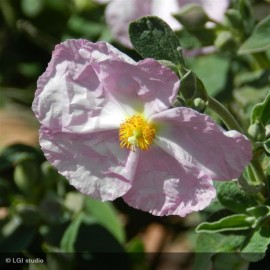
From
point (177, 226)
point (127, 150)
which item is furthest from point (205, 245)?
point (177, 226)

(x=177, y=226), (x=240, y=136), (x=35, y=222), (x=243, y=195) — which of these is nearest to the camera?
(x=240, y=136)

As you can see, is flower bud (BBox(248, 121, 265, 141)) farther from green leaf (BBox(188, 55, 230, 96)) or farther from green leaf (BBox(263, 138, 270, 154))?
green leaf (BBox(188, 55, 230, 96))

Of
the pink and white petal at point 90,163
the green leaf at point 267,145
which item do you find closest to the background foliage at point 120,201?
the green leaf at point 267,145

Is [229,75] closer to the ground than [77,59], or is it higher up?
closer to the ground

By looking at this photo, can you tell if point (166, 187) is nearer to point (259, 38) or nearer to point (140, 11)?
point (259, 38)

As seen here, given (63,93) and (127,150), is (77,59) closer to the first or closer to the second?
(63,93)

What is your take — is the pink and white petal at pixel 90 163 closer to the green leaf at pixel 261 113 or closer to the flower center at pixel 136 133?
the flower center at pixel 136 133

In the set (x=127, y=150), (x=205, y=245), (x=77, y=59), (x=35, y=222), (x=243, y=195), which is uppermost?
(x=77, y=59)
